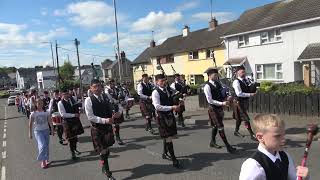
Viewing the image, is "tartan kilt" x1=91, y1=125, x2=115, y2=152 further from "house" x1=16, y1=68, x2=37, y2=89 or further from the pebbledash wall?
"house" x1=16, y1=68, x2=37, y2=89

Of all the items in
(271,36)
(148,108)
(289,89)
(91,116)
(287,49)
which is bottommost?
(148,108)

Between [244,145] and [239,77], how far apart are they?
6.00ft

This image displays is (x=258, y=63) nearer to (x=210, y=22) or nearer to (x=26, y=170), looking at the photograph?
(x=210, y=22)

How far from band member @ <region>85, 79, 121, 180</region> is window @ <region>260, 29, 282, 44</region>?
22.6 metres

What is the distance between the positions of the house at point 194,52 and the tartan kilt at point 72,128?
25629mm

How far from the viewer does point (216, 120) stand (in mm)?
10102

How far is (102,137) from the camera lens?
28.1ft

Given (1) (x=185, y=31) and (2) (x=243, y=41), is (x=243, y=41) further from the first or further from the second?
(1) (x=185, y=31)

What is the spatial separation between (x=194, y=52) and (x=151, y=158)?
33.9 meters

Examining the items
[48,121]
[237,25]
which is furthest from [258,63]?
[48,121]

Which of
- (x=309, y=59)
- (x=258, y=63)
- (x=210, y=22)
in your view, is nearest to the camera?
(x=309, y=59)

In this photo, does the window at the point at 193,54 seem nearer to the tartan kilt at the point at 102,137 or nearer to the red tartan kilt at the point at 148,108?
the red tartan kilt at the point at 148,108

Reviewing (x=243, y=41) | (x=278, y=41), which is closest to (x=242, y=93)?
(x=278, y=41)

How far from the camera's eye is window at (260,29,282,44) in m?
29.1
